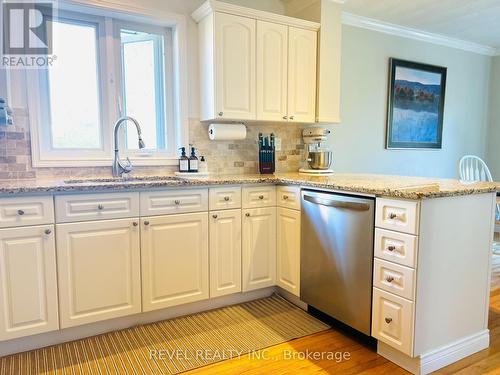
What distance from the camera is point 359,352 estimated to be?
202 cm

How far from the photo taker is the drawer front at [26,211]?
1854 millimetres

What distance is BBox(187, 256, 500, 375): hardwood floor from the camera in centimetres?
185

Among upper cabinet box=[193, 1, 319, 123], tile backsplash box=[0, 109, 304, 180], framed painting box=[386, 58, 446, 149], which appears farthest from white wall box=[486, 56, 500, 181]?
upper cabinet box=[193, 1, 319, 123]

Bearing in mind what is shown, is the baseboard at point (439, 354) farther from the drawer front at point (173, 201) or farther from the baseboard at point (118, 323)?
the drawer front at point (173, 201)

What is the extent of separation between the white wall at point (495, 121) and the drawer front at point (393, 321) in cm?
396

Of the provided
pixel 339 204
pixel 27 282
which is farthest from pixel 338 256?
pixel 27 282

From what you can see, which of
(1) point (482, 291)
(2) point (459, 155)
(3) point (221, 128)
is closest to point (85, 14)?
(3) point (221, 128)

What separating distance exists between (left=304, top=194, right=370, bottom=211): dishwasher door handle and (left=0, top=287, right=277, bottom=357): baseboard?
91 cm

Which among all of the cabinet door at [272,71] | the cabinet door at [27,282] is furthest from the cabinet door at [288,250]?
the cabinet door at [27,282]

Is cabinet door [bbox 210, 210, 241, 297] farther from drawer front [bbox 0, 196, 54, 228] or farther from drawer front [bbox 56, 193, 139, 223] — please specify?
drawer front [bbox 0, 196, 54, 228]

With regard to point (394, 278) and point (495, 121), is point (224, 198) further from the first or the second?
point (495, 121)

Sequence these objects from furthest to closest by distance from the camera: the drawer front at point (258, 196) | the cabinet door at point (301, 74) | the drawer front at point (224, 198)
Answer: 1. the cabinet door at point (301, 74)
2. the drawer front at point (258, 196)
3. the drawer front at point (224, 198)

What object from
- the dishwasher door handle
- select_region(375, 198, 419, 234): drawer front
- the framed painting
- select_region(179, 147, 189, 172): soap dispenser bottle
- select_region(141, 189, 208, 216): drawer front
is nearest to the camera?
select_region(375, 198, 419, 234): drawer front

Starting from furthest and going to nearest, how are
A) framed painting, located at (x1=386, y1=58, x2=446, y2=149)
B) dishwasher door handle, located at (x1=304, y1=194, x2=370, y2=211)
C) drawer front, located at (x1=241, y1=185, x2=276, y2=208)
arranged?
framed painting, located at (x1=386, y1=58, x2=446, y2=149), drawer front, located at (x1=241, y1=185, x2=276, y2=208), dishwasher door handle, located at (x1=304, y1=194, x2=370, y2=211)
